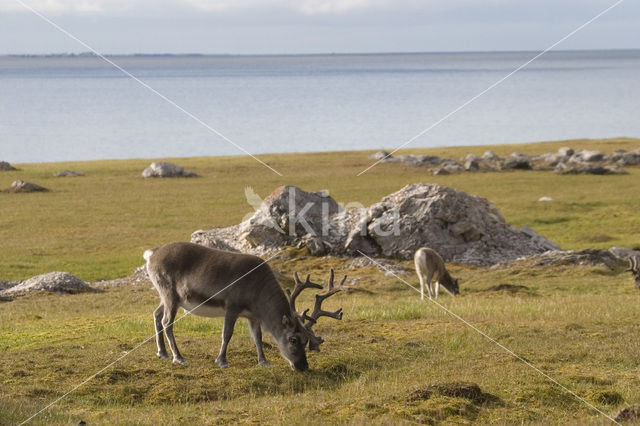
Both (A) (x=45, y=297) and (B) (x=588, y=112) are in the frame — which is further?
(B) (x=588, y=112)

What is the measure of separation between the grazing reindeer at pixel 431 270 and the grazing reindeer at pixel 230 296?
11821 millimetres

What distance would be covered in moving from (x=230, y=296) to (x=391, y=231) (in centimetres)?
1992

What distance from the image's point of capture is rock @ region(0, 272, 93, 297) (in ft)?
92.6

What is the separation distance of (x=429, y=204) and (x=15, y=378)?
22955 mm

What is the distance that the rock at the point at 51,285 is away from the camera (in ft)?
92.6

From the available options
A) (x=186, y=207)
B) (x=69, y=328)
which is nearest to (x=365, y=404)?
(x=69, y=328)

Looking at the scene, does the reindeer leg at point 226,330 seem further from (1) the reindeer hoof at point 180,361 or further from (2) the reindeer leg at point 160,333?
(2) the reindeer leg at point 160,333

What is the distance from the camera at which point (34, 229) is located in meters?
43.6

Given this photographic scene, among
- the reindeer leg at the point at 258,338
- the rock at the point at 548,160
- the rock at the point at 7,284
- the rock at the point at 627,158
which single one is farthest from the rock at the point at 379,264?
the rock at the point at 627,158

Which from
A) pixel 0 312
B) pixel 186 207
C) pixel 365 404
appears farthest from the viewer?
pixel 186 207

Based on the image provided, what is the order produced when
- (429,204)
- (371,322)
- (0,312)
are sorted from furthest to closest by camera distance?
1. (429,204)
2. (0,312)
3. (371,322)

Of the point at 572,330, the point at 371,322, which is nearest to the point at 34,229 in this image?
the point at 371,322

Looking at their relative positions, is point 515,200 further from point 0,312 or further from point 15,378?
point 15,378

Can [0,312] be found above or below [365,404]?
below
